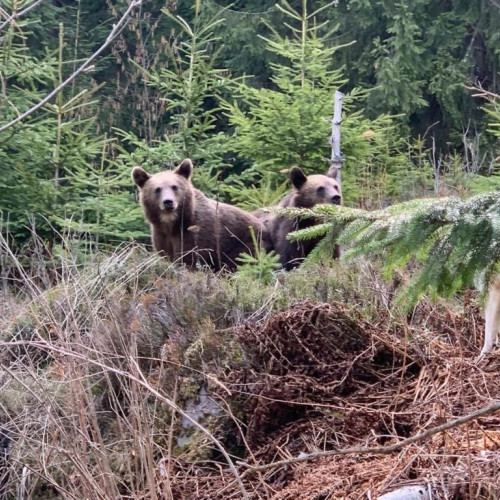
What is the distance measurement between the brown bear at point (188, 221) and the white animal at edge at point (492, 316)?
540cm

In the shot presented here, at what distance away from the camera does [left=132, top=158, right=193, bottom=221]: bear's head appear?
36.0ft

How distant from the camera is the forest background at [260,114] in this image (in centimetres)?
1171

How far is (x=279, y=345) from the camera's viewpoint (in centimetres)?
614

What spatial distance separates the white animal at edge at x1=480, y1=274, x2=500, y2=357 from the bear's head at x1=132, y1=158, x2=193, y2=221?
5.90 metres

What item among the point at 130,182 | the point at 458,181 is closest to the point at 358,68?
the point at 458,181

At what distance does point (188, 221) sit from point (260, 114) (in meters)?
1.65

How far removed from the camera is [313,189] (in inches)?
424

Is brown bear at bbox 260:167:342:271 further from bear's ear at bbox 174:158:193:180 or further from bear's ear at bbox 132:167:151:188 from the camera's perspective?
bear's ear at bbox 132:167:151:188

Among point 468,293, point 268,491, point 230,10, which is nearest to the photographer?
point 268,491

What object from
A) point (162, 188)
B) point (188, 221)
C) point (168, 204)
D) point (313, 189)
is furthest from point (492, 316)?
point (162, 188)

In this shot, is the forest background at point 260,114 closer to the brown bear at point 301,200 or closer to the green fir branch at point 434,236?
the brown bear at point 301,200

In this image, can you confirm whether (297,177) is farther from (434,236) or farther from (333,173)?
(434,236)

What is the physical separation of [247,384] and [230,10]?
1612cm

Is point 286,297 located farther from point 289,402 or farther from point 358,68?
point 358,68
